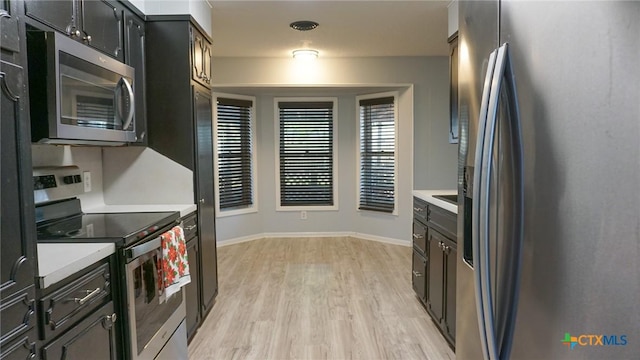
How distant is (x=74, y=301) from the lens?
4.51 feet

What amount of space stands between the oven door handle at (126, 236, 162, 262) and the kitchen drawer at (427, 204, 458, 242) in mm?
1617

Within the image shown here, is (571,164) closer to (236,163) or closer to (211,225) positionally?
(211,225)

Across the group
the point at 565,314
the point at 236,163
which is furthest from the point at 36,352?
the point at 236,163

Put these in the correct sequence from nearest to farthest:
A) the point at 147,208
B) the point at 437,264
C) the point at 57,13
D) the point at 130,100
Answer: the point at 57,13, the point at 130,100, the point at 147,208, the point at 437,264

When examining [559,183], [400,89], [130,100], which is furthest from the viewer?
[400,89]

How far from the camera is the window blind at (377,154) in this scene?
5418 mm

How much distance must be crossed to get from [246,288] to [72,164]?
189 cm

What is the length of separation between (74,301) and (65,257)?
6.3 inches

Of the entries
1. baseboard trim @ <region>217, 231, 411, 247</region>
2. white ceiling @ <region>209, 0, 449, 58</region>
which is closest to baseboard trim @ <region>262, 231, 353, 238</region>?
baseboard trim @ <region>217, 231, 411, 247</region>

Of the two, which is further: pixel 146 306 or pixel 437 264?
pixel 437 264

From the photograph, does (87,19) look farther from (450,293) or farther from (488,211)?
(450,293)

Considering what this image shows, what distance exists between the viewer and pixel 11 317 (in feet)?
3.45

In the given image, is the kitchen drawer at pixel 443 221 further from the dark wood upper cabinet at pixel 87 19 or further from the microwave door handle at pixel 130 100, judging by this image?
the dark wood upper cabinet at pixel 87 19

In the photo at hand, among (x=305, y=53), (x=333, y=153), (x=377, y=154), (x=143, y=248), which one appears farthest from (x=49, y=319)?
(x=333, y=153)
